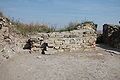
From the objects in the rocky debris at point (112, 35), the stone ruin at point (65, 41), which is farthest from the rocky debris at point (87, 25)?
the stone ruin at point (65, 41)

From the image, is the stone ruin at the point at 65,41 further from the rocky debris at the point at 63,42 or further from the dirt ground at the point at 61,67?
the dirt ground at the point at 61,67

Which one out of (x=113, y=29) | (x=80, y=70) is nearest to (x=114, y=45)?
(x=113, y=29)

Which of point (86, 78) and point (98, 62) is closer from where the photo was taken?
point (86, 78)

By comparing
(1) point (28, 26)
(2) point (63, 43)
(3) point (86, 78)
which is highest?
(1) point (28, 26)

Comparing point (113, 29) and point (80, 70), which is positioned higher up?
point (113, 29)

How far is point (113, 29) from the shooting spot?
627 inches

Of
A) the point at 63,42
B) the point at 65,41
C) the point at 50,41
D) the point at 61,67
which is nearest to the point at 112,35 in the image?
the point at 65,41

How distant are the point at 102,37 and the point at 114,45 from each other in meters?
3.23

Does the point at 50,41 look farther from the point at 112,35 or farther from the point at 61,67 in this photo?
the point at 112,35

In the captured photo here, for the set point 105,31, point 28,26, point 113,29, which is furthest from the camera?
point 105,31

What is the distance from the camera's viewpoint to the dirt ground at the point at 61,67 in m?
7.21

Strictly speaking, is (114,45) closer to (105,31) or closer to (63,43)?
(105,31)

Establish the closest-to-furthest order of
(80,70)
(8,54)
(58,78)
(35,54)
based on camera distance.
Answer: (58,78)
(80,70)
(8,54)
(35,54)

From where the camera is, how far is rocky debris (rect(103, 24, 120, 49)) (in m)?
14.5
